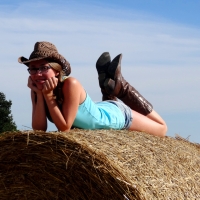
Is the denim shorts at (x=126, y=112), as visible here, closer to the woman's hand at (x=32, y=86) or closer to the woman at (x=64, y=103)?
the woman at (x=64, y=103)

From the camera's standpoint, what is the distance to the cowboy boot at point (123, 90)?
18.3 feet

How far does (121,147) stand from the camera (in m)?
4.27

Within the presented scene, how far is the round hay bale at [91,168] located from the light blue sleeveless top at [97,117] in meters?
0.23

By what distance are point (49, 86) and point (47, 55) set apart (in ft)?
0.94

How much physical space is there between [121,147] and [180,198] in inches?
24.1

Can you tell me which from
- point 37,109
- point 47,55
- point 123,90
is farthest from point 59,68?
point 123,90

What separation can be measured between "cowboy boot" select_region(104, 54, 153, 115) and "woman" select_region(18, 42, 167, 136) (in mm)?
11

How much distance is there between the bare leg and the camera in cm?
546

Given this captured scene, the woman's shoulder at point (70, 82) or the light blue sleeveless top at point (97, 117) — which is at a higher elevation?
the woman's shoulder at point (70, 82)

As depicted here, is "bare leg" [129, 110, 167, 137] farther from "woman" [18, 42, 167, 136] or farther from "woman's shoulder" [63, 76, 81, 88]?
"woman's shoulder" [63, 76, 81, 88]

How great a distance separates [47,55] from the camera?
469 cm

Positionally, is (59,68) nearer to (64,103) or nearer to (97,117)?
(64,103)

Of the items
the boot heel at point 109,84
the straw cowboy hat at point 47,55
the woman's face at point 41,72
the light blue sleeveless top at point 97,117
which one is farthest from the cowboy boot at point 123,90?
the woman's face at point 41,72

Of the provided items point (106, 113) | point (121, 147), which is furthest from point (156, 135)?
point (121, 147)
